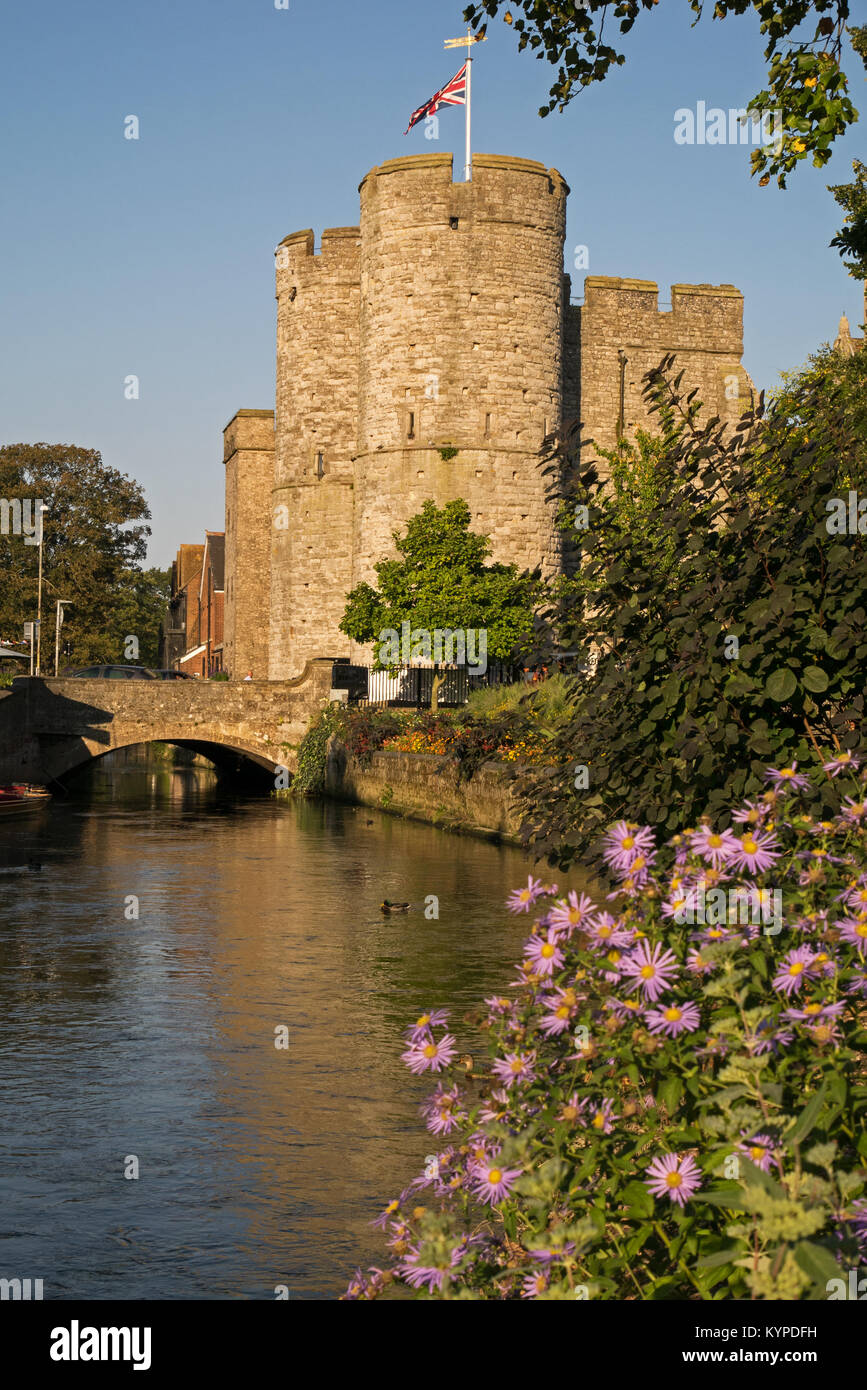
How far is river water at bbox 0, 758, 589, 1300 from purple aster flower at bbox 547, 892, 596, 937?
2.05 m

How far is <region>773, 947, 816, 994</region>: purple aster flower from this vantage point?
122 inches

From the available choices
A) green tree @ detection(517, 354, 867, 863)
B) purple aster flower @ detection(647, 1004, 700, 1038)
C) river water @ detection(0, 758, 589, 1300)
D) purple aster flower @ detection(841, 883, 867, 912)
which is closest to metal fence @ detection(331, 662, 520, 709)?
river water @ detection(0, 758, 589, 1300)

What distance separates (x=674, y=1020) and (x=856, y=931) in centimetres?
46

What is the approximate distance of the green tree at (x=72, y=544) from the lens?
62.2 metres

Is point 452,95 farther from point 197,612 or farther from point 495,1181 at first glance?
point 197,612

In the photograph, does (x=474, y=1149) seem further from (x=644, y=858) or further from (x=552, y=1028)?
(x=644, y=858)

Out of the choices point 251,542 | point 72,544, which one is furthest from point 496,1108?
point 72,544

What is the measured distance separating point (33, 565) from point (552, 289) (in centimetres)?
3312

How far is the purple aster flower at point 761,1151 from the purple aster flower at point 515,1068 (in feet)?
2.03

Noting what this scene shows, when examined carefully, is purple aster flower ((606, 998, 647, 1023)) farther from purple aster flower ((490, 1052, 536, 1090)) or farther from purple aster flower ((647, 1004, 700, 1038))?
purple aster flower ((490, 1052, 536, 1090))

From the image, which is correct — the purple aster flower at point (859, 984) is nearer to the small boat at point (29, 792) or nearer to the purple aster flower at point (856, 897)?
the purple aster flower at point (856, 897)

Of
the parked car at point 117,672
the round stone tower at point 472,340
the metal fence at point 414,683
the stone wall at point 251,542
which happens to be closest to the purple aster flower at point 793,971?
the metal fence at point 414,683

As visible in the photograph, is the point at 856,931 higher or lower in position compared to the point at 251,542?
lower

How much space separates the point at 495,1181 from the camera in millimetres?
3061
